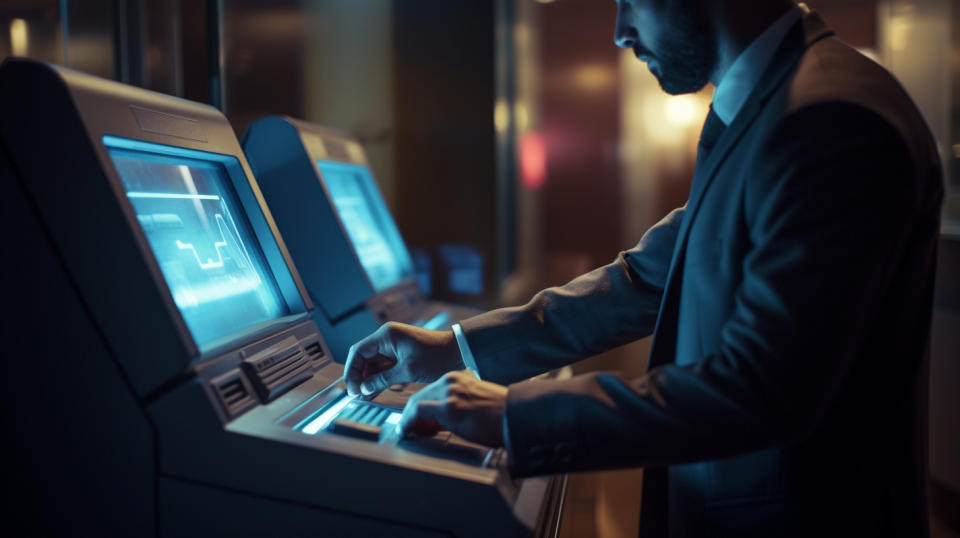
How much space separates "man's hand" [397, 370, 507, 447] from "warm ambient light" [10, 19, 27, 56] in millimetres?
1340

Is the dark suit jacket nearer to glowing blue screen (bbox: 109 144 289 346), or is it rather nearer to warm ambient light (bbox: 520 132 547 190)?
glowing blue screen (bbox: 109 144 289 346)

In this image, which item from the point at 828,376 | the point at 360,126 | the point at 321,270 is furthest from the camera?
the point at 360,126

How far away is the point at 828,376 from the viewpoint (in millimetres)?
655

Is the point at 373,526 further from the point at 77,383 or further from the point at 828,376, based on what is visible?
the point at 828,376

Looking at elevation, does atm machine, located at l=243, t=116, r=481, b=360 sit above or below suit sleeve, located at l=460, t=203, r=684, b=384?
above

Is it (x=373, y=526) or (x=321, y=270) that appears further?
(x=321, y=270)

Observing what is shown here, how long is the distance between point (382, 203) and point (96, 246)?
1122 millimetres

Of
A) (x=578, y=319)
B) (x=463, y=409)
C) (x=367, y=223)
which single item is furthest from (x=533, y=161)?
(x=463, y=409)

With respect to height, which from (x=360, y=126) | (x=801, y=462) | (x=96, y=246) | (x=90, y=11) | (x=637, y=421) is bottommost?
(x=801, y=462)

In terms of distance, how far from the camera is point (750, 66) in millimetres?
859

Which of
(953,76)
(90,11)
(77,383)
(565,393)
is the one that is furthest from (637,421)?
(953,76)

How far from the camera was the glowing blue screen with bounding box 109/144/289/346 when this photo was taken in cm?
88

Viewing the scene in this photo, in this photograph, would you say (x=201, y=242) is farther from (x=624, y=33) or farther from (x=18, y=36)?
(x=18, y=36)

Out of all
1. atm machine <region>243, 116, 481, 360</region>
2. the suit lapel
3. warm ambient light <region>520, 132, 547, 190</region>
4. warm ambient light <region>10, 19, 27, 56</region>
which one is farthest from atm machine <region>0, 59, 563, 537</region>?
warm ambient light <region>520, 132, 547, 190</region>
